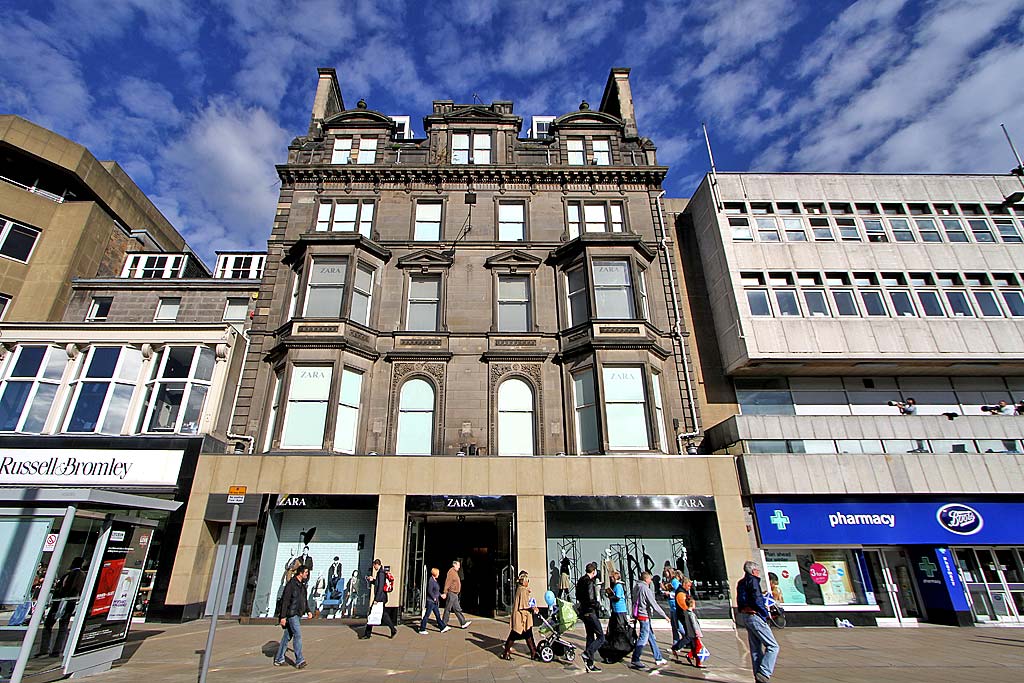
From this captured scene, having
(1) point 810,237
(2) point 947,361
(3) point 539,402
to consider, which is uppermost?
(1) point 810,237

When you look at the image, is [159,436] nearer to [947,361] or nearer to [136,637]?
[136,637]

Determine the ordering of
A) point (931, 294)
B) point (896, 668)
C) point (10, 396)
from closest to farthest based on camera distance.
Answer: point (896, 668) → point (10, 396) → point (931, 294)

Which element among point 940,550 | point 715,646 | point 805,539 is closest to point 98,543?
point 715,646

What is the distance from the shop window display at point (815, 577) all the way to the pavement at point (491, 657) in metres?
1.50

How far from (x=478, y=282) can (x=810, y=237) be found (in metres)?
15.2

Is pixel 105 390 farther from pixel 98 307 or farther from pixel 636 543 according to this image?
pixel 636 543

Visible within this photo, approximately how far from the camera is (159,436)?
53.8ft

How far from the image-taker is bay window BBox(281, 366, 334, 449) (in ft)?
55.0

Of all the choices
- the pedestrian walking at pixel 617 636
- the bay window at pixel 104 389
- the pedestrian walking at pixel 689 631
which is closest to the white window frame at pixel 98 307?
the bay window at pixel 104 389

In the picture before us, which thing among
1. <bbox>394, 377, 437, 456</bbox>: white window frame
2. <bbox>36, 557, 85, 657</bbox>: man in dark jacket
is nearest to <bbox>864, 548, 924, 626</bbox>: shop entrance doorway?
<bbox>394, 377, 437, 456</bbox>: white window frame

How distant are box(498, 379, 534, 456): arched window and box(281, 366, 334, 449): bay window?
246 inches

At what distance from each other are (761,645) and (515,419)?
1123 cm

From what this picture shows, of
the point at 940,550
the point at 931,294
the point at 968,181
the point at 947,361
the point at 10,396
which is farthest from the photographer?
the point at 968,181

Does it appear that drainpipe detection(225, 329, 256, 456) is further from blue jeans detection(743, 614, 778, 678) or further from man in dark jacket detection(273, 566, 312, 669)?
blue jeans detection(743, 614, 778, 678)
